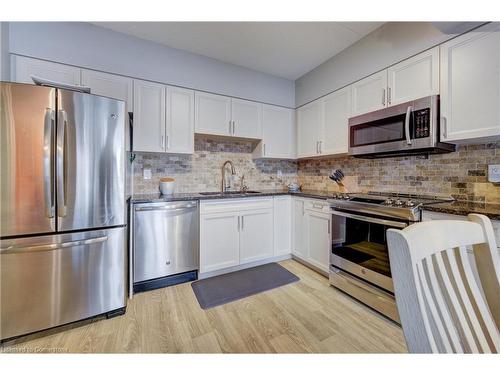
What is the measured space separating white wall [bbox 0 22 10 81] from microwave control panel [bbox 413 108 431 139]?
3.37 metres

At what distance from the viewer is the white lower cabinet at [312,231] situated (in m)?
2.32

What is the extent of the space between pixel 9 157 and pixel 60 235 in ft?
1.89

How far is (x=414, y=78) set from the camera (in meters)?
1.84

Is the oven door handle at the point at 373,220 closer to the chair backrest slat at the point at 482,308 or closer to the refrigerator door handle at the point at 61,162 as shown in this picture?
the chair backrest slat at the point at 482,308

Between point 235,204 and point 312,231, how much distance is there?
0.95 m

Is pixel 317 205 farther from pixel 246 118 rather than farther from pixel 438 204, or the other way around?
pixel 246 118

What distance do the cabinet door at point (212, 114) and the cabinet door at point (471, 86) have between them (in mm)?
2074

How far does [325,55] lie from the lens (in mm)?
2588

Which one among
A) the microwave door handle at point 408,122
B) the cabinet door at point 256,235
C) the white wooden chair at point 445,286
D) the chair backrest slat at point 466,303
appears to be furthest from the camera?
the cabinet door at point 256,235

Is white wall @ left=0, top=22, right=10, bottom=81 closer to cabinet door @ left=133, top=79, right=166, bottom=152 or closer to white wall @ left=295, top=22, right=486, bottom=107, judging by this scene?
cabinet door @ left=133, top=79, right=166, bottom=152

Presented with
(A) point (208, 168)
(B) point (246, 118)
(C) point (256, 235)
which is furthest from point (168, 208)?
(B) point (246, 118)

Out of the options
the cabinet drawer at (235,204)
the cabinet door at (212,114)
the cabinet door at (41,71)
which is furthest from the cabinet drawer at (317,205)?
the cabinet door at (41,71)

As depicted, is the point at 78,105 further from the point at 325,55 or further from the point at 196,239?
the point at 325,55
